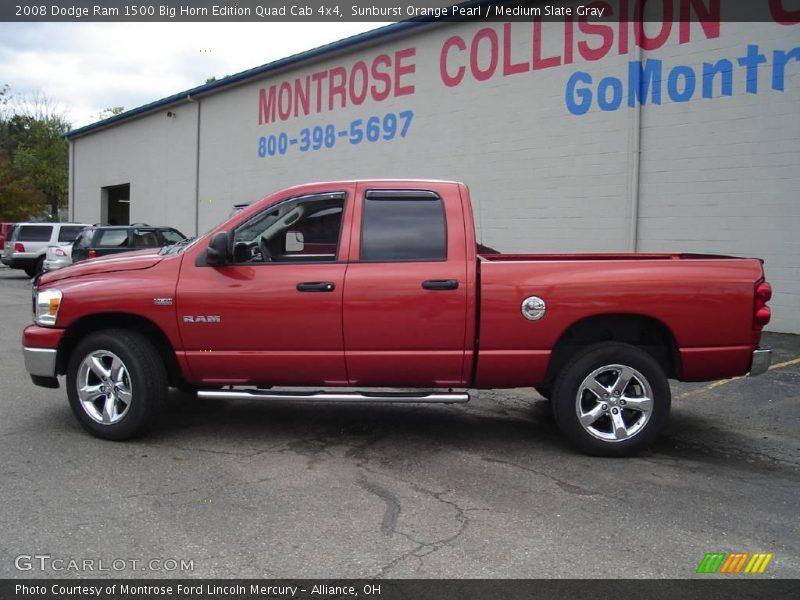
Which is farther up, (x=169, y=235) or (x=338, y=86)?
(x=338, y=86)

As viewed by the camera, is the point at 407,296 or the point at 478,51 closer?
the point at 407,296

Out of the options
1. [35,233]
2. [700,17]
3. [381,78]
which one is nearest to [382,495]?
[700,17]

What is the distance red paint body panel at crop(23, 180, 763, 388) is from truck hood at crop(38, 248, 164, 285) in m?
0.03

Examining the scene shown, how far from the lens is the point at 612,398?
17.4 feet

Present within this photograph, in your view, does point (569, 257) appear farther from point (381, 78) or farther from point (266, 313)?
point (381, 78)

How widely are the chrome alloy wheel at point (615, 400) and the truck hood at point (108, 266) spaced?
341cm

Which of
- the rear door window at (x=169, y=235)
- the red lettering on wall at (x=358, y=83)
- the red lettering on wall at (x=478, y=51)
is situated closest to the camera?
the red lettering on wall at (x=478, y=51)

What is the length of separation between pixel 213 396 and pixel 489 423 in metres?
2.46

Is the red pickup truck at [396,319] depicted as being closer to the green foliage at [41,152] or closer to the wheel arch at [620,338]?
the wheel arch at [620,338]

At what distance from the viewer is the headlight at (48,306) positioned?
18.1 ft

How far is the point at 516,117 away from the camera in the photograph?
1379cm

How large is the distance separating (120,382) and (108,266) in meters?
0.91

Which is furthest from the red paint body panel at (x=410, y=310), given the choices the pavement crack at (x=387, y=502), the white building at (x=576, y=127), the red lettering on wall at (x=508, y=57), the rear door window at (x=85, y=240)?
the rear door window at (x=85, y=240)
